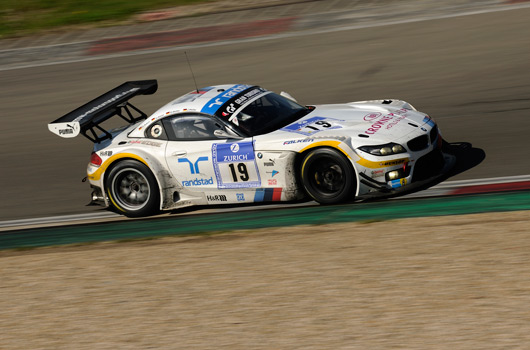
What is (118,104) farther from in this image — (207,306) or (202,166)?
(207,306)

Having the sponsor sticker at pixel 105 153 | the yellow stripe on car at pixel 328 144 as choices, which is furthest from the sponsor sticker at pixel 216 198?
the sponsor sticker at pixel 105 153

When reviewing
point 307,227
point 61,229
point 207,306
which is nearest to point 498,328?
point 207,306

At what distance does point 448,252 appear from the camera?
23.3 ft

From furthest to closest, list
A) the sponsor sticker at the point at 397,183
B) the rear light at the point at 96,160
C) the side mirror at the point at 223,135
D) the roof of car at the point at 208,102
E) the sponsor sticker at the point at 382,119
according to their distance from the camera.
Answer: the rear light at the point at 96,160 → the roof of car at the point at 208,102 → the side mirror at the point at 223,135 → the sponsor sticker at the point at 382,119 → the sponsor sticker at the point at 397,183

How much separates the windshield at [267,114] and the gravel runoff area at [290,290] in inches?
51.3

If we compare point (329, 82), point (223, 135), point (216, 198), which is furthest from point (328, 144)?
point (329, 82)

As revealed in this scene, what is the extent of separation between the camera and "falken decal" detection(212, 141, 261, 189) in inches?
352

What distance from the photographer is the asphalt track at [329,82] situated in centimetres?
1088

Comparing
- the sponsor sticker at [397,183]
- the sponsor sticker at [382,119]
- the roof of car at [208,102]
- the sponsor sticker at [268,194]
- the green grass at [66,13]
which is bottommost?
the sponsor sticker at [397,183]

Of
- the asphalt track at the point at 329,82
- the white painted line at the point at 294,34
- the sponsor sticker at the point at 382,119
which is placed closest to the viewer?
the sponsor sticker at the point at 382,119

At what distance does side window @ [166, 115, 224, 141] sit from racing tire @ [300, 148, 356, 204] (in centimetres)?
121

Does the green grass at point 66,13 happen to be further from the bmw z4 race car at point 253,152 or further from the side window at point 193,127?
the side window at point 193,127

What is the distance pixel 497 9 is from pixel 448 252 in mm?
11345

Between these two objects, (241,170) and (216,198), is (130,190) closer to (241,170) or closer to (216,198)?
(216,198)
